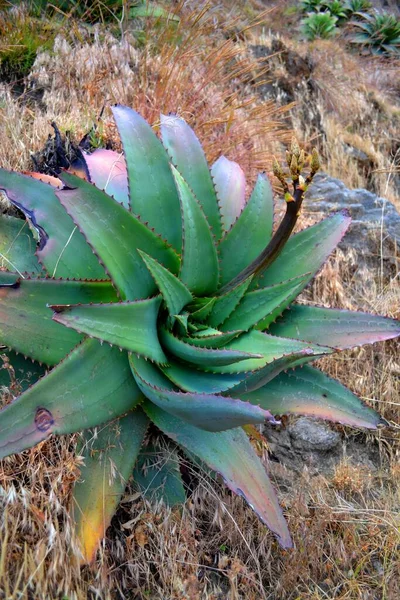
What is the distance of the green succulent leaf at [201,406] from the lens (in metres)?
1.33

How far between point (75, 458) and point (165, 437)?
38 centimetres

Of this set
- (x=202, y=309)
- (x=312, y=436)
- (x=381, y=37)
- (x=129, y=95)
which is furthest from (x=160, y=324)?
(x=381, y=37)

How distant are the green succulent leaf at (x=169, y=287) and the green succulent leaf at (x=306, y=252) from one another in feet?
1.16

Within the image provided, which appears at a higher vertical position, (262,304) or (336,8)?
(336,8)

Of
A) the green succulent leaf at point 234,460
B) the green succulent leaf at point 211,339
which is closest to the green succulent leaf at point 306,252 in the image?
the green succulent leaf at point 211,339

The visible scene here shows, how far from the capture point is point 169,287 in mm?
1603

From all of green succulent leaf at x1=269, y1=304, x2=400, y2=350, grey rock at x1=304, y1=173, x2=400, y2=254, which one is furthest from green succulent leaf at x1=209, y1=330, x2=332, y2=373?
grey rock at x1=304, y1=173, x2=400, y2=254

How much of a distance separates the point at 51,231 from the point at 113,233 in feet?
1.00

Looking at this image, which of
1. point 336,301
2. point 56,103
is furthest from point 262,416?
point 56,103

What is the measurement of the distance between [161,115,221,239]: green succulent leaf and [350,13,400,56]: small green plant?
964 centimetres

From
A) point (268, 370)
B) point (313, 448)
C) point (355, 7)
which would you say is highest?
point (355, 7)

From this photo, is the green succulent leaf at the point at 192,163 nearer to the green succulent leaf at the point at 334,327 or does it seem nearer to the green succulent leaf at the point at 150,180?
Answer: the green succulent leaf at the point at 150,180

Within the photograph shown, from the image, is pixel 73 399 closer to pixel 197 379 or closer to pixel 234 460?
pixel 197 379

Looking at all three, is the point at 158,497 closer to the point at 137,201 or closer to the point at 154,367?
the point at 154,367
